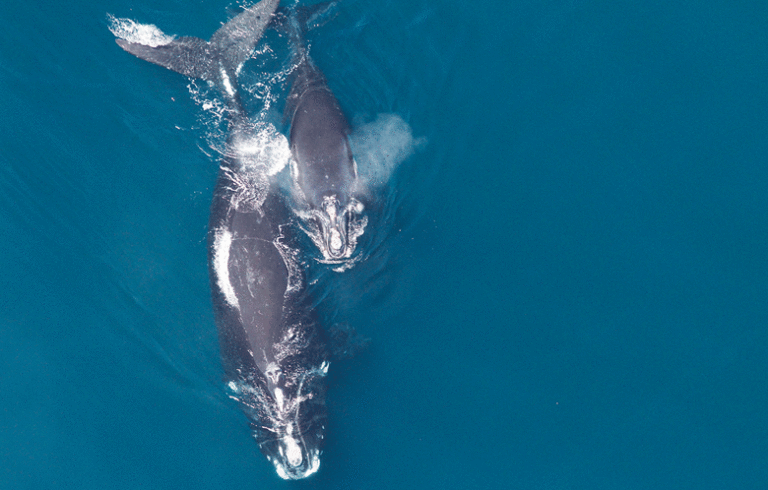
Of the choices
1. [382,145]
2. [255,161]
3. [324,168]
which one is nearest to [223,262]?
[255,161]

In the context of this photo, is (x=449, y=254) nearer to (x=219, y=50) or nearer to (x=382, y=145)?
(x=382, y=145)

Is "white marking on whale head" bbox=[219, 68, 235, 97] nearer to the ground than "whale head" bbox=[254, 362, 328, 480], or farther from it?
farther from it

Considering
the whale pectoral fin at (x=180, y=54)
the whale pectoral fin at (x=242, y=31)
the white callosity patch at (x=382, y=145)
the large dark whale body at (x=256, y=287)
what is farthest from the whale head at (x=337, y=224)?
the whale pectoral fin at (x=180, y=54)

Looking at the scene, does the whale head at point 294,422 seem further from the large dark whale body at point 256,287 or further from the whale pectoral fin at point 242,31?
the whale pectoral fin at point 242,31

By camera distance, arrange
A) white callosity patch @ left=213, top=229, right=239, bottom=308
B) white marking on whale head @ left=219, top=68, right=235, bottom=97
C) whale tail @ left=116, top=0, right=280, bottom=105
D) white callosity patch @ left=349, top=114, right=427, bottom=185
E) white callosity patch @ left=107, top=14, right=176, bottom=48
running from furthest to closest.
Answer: white callosity patch @ left=107, top=14, right=176, bottom=48, white marking on whale head @ left=219, top=68, right=235, bottom=97, white callosity patch @ left=349, top=114, right=427, bottom=185, whale tail @ left=116, top=0, right=280, bottom=105, white callosity patch @ left=213, top=229, right=239, bottom=308

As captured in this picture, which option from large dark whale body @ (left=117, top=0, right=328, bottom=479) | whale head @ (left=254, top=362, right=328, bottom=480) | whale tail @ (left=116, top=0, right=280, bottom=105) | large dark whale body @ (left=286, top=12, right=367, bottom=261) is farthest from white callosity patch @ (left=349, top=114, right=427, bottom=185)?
whale head @ (left=254, top=362, right=328, bottom=480)

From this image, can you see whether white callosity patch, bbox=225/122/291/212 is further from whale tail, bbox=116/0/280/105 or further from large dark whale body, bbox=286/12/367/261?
whale tail, bbox=116/0/280/105

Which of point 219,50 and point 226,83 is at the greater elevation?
point 219,50
